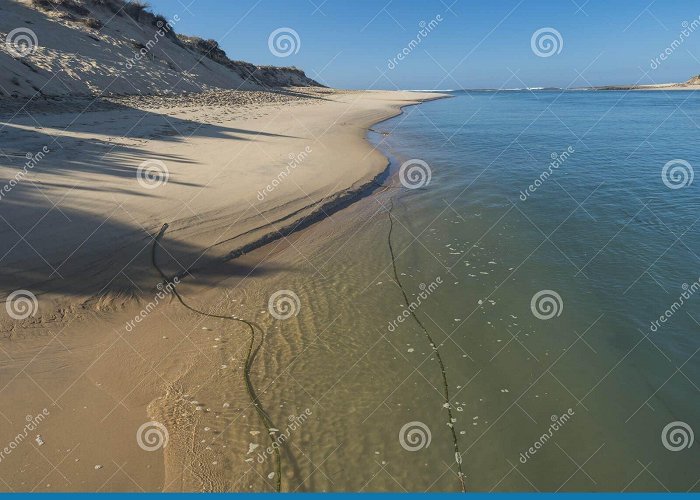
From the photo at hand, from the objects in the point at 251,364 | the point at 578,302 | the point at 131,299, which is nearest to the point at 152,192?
the point at 131,299

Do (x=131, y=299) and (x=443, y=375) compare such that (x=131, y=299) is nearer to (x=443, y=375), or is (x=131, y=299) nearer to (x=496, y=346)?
(x=443, y=375)

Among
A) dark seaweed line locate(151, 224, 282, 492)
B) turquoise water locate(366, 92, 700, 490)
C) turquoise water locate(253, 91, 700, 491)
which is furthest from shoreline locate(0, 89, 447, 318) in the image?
turquoise water locate(366, 92, 700, 490)

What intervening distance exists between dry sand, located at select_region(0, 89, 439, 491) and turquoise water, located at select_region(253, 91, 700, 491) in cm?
83

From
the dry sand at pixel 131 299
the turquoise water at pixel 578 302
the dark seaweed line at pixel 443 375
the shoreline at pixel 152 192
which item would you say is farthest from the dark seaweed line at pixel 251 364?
the turquoise water at pixel 578 302

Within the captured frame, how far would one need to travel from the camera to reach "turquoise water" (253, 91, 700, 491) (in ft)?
13.6

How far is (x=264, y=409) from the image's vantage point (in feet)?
15.1

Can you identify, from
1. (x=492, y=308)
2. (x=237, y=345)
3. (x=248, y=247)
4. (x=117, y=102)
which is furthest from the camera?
(x=117, y=102)

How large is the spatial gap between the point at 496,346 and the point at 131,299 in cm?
584

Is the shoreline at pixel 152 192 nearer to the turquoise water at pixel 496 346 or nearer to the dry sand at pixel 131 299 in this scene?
the dry sand at pixel 131 299

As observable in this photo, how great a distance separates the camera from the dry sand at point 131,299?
12.8 ft

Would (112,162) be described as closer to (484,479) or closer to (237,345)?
(237,345)

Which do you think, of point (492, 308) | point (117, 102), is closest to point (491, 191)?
point (492, 308)

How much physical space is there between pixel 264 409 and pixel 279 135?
15.0m

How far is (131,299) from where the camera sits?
6.25 metres
